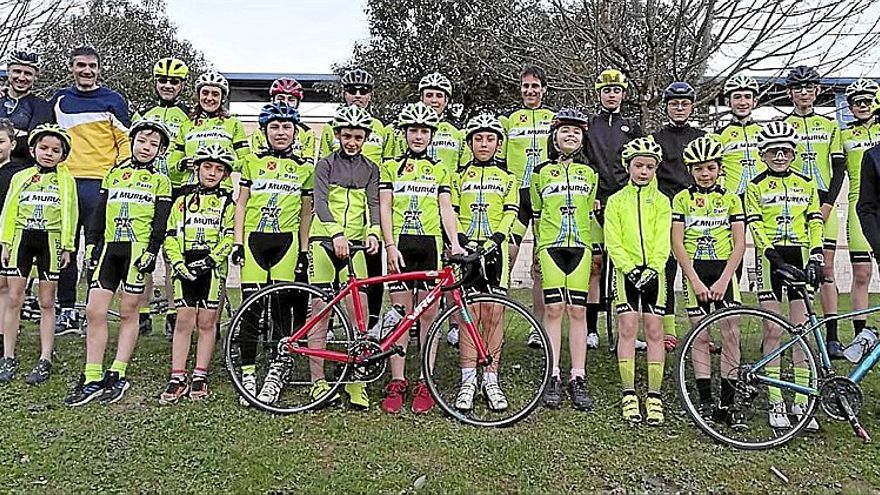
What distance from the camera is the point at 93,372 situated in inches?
229

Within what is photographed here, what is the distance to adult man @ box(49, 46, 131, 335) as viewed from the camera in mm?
6906

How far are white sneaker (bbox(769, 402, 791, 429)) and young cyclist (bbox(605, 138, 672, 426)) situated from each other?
0.77 metres

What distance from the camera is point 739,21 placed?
909 centimetres

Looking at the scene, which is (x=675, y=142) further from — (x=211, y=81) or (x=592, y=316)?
(x=211, y=81)

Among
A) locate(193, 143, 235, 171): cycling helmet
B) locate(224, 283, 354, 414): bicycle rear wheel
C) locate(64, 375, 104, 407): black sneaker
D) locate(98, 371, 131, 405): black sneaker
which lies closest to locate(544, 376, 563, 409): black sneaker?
locate(224, 283, 354, 414): bicycle rear wheel

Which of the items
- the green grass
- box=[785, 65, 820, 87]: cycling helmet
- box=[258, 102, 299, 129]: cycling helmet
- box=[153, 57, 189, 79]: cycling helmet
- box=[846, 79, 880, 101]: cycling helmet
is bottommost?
the green grass

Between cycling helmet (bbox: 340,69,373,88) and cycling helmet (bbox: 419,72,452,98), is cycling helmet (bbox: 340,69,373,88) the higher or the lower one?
the higher one

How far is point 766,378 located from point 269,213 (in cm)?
387

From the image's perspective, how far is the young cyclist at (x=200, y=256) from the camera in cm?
575

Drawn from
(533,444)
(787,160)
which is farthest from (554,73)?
(533,444)

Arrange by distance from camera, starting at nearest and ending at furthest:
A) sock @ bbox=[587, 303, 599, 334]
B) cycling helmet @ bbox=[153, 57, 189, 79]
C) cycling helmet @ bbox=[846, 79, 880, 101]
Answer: cycling helmet @ bbox=[846, 79, 880, 101] → cycling helmet @ bbox=[153, 57, 189, 79] → sock @ bbox=[587, 303, 599, 334]

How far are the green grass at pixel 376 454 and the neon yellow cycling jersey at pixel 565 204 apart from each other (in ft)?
4.36

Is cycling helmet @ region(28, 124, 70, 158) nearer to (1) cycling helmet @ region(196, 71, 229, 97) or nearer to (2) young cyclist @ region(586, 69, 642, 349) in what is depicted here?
(1) cycling helmet @ region(196, 71, 229, 97)

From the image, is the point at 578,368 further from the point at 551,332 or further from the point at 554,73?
the point at 554,73
